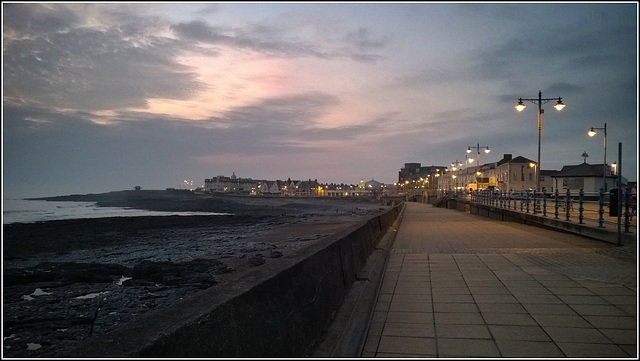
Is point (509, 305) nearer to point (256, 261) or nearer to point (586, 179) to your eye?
point (256, 261)

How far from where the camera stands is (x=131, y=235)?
93.7 ft

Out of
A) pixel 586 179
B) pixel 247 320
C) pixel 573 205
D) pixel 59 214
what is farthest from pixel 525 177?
pixel 247 320

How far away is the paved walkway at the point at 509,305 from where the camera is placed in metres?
4.50

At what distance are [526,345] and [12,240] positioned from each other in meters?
27.8

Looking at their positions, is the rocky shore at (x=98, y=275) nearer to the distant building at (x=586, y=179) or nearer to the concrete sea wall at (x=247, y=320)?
the concrete sea wall at (x=247, y=320)

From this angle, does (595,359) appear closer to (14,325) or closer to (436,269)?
(436,269)

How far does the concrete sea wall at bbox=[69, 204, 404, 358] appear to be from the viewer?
8.17 ft

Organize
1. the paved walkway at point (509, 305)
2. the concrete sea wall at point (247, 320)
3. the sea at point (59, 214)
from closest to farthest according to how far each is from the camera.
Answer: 1. the concrete sea wall at point (247, 320)
2. the paved walkway at point (509, 305)
3. the sea at point (59, 214)

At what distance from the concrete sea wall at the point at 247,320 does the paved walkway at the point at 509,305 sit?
2.58 ft

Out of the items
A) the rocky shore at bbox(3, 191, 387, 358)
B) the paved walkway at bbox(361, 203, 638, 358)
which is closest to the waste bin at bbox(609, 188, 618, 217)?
the paved walkway at bbox(361, 203, 638, 358)

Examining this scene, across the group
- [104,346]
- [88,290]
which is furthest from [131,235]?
[104,346]

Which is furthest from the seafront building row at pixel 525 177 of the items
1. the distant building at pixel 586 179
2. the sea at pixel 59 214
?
the sea at pixel 59 214

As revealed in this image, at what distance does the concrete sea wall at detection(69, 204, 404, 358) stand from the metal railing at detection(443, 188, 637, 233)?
9.39 m

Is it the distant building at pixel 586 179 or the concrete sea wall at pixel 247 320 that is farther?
the distant building at pixel 586 179
